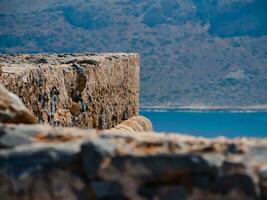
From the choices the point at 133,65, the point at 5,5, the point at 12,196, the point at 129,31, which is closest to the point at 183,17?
the point at 129,31

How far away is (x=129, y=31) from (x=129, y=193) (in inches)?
2366

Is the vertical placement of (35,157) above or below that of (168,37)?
above

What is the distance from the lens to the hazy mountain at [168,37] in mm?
51750

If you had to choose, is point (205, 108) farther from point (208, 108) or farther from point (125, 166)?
point (125, 166)

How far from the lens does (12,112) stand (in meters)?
3.46

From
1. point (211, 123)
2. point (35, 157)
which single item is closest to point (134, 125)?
point (35, 157)

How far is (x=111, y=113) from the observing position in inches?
365

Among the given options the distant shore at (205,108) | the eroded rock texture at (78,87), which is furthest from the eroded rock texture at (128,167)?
the distant shore at (205,108)

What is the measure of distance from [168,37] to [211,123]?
26.9 meters

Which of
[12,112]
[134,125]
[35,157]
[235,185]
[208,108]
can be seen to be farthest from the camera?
[208,108]

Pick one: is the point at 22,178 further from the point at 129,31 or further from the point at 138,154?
the point at 129,31

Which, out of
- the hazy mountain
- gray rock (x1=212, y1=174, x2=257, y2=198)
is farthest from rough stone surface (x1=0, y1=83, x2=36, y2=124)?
the hazy mountain

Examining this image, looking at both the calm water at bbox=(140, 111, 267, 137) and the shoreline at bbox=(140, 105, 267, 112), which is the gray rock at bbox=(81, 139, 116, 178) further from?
the shoreline at bbox=(140, 105, 267, 112)

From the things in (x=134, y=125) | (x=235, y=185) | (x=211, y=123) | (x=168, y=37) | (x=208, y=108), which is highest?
(x=235, y=185)
